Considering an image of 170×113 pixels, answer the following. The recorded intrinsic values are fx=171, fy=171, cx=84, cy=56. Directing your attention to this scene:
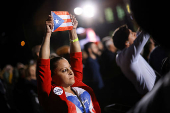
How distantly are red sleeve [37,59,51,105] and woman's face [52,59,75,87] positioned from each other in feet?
0.47

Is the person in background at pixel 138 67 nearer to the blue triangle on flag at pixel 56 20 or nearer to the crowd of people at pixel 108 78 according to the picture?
the crowd of people at pixel 108 78

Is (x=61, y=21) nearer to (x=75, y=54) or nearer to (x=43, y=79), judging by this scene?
(x=75, y=54)

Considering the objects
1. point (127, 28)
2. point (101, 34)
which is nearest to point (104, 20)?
point (101, 34)

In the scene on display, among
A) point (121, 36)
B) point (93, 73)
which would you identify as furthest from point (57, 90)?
point (93, 73)

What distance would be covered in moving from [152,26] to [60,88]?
3.50 feet

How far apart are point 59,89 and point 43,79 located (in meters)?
0.16

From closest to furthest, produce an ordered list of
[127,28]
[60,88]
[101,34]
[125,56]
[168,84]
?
1. [168,84]
2. [60,88]
3. [125,56]
4. [127,28]
5. [101,34]

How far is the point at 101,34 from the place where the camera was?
19000 mm

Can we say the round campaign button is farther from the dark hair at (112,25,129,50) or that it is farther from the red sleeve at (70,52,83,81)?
the dark hair at (112,25,129,50)

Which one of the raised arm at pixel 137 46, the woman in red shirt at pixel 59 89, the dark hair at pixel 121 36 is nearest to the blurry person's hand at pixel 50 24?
the woman in red shirt at pixel 59 89

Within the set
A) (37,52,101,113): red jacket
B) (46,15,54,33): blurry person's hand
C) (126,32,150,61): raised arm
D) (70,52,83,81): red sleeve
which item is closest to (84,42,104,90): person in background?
(126,32,150,61): raised arm

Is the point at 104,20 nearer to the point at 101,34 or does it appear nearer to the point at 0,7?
the point at 101,34

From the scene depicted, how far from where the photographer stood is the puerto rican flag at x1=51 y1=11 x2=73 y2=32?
1.50m

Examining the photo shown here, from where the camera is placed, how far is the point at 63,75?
5.07ft
